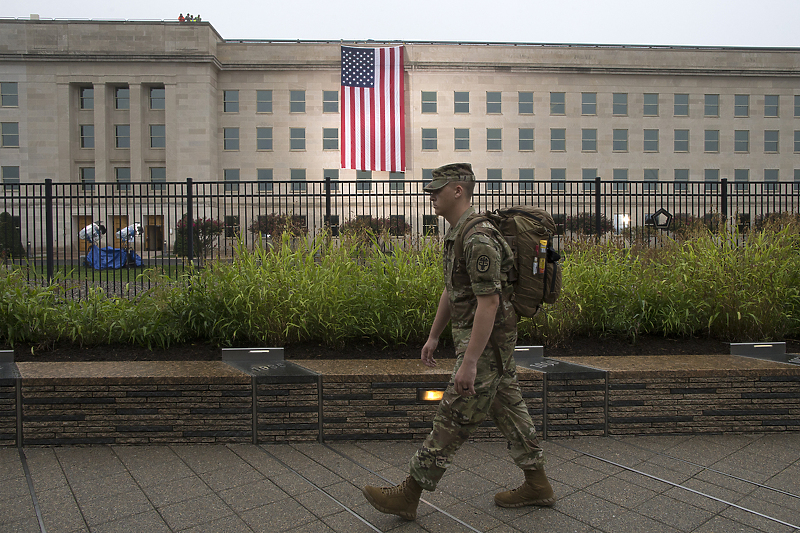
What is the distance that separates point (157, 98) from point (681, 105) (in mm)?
50287

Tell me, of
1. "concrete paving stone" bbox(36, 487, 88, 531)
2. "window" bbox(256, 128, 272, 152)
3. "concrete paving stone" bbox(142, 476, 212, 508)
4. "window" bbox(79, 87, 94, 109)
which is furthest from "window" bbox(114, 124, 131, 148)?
"concrete paving stone" bbox(142, 476, 212, 508)

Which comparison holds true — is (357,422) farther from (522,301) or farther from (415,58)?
(415,58)

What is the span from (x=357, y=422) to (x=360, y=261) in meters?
2.31

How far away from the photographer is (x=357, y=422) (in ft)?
13.9

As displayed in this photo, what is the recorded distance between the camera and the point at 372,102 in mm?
32531

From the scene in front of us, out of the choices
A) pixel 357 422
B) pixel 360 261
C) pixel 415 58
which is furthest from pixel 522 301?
pixel 415 58

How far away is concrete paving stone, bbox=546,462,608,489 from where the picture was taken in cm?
357

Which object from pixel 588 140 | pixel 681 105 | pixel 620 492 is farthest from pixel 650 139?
pixel 620 492

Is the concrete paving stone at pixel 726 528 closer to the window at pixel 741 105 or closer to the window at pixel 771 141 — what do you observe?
the window at pixel 741 105

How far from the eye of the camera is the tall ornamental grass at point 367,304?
5.32 m

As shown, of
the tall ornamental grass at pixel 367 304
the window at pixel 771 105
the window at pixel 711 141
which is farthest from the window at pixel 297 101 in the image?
the tall ornamental grass at pixel 367 304

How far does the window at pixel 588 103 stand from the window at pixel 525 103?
512 centimetres

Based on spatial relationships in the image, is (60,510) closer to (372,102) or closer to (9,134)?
(372,102)

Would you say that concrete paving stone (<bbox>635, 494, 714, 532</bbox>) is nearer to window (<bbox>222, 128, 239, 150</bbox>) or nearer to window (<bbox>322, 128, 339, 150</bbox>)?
window (<bbox>322, 128, 339, 150</bbox>)
